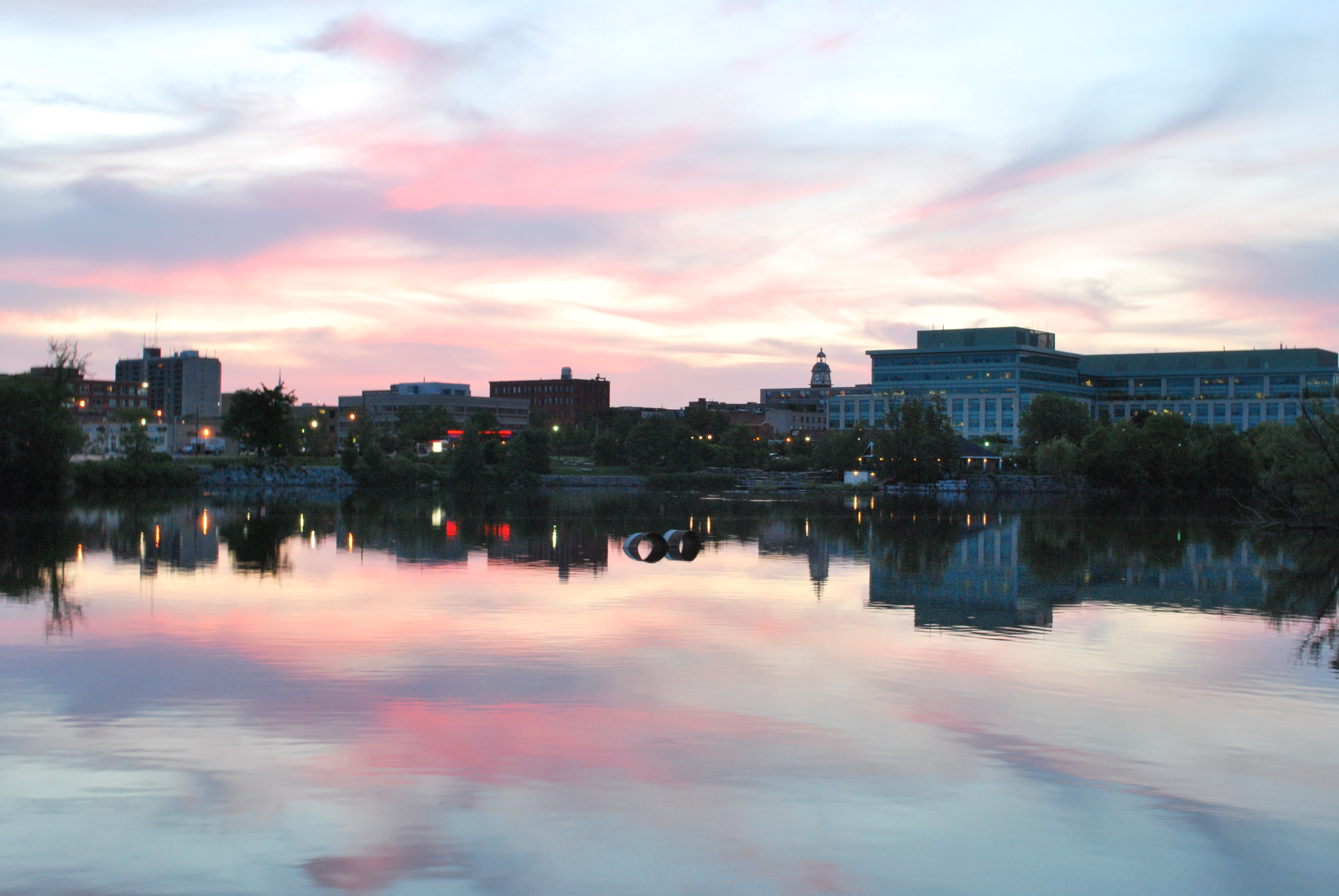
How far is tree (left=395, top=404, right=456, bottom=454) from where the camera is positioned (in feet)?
531

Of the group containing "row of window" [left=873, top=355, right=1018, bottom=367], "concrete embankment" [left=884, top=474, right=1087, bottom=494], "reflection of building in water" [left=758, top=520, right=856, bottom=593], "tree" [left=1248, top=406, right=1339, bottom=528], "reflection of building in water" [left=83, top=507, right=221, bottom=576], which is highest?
"row of window" [left=873, top=355, right=1018, bottom=367]

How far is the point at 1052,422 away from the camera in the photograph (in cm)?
14688

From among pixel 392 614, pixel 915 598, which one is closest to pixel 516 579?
pixel 392 614

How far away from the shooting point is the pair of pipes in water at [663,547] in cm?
3378

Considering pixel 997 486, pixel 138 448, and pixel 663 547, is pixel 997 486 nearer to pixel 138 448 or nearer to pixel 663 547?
pixel 138 448

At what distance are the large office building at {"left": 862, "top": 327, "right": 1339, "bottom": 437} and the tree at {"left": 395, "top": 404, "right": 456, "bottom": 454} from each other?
231ft

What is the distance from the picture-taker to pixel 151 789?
1030cm

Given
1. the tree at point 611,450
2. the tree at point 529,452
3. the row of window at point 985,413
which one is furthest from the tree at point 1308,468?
the row of window at point 985,413

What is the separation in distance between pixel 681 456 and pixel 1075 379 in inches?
3677

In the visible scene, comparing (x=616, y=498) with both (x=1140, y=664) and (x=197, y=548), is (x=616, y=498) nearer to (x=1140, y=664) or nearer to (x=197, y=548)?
(x=197, y=548)

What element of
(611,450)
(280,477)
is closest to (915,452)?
(611,450)

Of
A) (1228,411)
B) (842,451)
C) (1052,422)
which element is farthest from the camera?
(1228,411)

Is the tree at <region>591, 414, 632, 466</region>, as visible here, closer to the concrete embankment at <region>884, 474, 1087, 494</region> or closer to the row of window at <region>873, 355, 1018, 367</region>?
the concrete embankment at <region>884, 474, 1087, 494</region>

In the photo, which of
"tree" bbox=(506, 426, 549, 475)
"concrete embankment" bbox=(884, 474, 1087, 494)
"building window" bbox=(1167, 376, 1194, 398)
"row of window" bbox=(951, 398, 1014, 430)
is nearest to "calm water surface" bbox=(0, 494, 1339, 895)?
"concrete embankment" bbox=(884, 474, 1087, 494)
